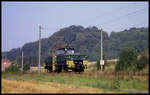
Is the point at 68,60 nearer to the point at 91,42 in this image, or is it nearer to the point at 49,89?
the point at 49,89

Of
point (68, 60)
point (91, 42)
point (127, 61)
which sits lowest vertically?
point (127, 61)

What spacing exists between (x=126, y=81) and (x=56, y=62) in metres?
11.4

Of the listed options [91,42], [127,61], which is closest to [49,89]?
[127,61]

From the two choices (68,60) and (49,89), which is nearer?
(49,89)

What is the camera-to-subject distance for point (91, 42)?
183 feet

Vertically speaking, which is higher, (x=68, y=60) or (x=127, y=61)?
(x=68, y=60)

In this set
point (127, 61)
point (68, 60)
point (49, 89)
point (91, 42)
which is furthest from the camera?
point (91, 42)

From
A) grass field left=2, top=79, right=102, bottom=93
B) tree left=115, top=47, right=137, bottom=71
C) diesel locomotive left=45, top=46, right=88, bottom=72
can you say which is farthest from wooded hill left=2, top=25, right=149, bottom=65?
grass field left=2, top=79, right=102, bottom=93

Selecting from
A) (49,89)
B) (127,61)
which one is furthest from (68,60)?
(49,89)

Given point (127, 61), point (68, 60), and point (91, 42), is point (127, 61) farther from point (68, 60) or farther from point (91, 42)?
point (91, 42)

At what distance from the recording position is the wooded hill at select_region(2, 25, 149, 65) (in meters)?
37.5

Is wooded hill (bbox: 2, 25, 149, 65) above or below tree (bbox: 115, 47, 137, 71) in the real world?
above

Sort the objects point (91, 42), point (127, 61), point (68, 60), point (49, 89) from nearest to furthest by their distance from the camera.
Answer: point (49, 89) < point (127, 61) < point (68, 60) < point (91, 42)

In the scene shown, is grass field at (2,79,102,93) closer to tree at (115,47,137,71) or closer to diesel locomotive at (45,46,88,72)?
tree at (115,47,137,71)
